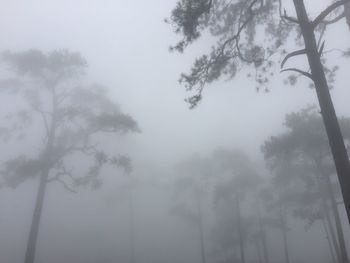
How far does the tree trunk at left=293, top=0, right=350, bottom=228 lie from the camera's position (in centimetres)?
863

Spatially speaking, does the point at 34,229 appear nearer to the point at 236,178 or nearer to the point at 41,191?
the point at 41,191

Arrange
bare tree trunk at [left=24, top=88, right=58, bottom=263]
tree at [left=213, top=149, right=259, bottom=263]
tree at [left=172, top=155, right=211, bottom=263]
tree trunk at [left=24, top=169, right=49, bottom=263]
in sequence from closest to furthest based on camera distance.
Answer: tree trunk at [left=24, top=169, right=49, bottom=263] < bare tree trunk at [left=24, top=88, right=58, bottom=263] < tree at [left=213, top=149, right=259, bottom=263] < tree at [left=172, top=155, right=211, bottom=263]

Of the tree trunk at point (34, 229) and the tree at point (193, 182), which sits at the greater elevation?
the tree at point (193, 182)

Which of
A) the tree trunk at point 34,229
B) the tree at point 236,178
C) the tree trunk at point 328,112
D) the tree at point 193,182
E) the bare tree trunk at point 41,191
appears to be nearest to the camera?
the tree trunk at point 328,112

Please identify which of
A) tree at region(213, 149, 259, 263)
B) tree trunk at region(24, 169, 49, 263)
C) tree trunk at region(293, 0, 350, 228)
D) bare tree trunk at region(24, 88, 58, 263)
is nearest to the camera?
tree trunk at region(293, 0, 350, 228)

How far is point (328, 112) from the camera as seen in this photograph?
30.5 ft

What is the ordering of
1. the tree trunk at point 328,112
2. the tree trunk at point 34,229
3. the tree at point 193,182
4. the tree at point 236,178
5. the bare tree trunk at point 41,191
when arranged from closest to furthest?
1. the tree trunk at point 328,112
2. the tree trunk at point 34,229
3. the bare tree trunk at point 41,191
4. the tree at point 236,178
5. the tree at point 193,182

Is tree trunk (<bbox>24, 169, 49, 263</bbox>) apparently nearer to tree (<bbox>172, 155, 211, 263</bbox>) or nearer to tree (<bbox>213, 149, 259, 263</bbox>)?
tree (<bbox>213, 149, 259, 263</bbox>)

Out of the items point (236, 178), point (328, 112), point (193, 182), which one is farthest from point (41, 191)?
point (193, 182)

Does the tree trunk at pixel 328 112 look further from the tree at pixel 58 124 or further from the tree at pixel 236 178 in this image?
the tree at pixel 236 178

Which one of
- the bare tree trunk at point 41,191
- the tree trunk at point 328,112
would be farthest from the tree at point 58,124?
the tree trunk at point 328,112

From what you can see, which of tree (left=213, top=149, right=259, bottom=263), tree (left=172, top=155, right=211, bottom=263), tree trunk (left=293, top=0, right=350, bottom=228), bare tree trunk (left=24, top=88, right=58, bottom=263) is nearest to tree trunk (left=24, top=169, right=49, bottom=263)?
bare tree trunk (left=24, top=88, right=58, bottom=263)

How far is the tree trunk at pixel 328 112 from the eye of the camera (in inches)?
340

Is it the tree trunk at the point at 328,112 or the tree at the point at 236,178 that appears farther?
the tree at the point at 236,178
